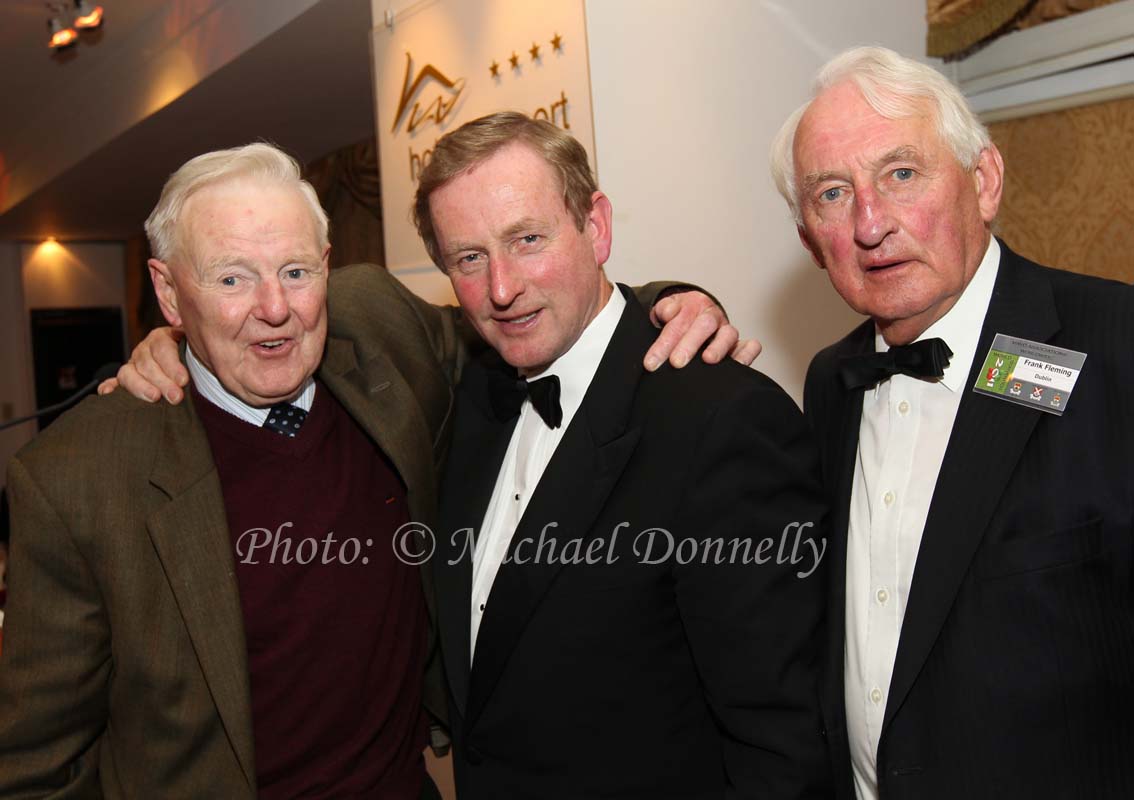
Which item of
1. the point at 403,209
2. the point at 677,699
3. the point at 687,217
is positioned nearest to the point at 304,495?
the point at 677,699

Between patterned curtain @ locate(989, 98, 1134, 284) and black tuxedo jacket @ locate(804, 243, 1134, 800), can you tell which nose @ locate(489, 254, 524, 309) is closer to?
black tuxedo jacket @ locate(804, 243, 1134, 800)

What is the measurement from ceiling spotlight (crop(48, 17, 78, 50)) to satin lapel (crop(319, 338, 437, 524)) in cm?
422

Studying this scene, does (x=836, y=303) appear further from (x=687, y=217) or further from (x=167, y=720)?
(x=167, y=720)

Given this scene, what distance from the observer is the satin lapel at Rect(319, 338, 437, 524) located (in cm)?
193

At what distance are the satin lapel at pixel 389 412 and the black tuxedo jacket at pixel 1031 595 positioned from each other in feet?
3.17

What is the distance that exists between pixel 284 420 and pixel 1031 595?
54.3 inches

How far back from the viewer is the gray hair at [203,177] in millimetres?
1770

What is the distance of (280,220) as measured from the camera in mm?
1785

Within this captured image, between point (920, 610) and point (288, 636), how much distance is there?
1122 mm

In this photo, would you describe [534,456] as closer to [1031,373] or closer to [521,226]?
[521,226]

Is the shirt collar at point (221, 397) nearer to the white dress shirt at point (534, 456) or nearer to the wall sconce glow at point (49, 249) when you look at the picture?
the white dress shirt at point (534, 456)

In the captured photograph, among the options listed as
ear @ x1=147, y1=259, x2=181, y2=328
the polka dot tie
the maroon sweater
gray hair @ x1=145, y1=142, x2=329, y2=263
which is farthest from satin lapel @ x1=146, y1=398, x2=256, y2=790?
gray hair @ x1=145, y1=142, x2=329, y2=263

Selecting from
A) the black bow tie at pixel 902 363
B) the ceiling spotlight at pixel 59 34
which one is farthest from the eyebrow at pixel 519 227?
the ceiling spotlight at pixel 59 34

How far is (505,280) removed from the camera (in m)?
1.68
